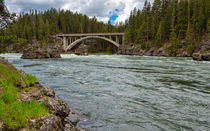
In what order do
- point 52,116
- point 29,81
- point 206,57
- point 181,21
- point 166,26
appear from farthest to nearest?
point 166,26, point 181,21, point 206,57, point 29,81, point 52,116

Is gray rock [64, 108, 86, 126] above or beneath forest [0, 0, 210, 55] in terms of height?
beneath

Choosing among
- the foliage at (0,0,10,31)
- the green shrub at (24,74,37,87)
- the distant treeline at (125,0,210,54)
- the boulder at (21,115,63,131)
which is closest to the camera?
the boulder at (21,115,63,131)

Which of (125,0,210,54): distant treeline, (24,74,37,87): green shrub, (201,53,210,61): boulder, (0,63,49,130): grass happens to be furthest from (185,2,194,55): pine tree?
(0,63,49,130): grass

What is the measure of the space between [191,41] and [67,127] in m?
49.6

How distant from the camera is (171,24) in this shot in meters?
56.0

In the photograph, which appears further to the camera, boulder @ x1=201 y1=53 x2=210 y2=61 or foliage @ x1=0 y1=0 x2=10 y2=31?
boulder @ x1=201 y1=53 x2=210 y2=61

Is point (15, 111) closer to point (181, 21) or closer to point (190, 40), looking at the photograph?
point (190, 40)

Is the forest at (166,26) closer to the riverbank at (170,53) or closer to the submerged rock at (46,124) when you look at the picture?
the riverbank at (170,53)

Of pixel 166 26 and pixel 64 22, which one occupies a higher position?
pixel 64 22

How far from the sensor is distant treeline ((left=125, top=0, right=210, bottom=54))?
48.8 m

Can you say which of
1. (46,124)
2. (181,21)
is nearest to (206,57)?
(181,21)

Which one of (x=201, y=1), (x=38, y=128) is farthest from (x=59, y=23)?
(x=38, y=128)

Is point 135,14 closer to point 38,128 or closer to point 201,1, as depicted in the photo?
point 201,1

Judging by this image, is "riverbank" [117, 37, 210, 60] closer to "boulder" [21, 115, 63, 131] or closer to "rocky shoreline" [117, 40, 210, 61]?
"rocky shoreline" [117, 40, 210, 61]
